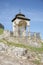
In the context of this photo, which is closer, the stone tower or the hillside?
the hillside

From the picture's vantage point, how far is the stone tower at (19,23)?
47.9 m

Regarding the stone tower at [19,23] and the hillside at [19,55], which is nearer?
the hillside at [19,55]

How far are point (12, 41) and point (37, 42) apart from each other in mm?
5622

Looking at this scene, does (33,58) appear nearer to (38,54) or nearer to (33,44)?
(38,54)

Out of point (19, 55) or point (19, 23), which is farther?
point (19, 23)

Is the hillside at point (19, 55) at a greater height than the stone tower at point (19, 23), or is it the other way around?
the stone tower at point (19, 23)

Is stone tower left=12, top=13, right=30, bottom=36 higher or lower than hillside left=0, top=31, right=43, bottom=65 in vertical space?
higher

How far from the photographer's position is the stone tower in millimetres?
47906

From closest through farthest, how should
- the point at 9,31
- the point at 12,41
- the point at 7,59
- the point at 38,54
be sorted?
the point at 7,59
the point at 38,54
the point at 12,41
the point at 9,31

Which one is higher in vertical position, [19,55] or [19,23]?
[19,23]

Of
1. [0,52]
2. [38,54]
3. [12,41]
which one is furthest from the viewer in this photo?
[12,41]

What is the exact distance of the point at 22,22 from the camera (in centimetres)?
4969

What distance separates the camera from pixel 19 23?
5016 centimetres

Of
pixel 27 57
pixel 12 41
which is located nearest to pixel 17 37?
pixel 12 41
